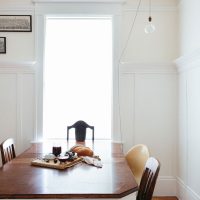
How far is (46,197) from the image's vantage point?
1.54 meters

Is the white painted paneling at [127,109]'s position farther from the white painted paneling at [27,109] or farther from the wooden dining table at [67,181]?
the wooden dining table at [67,181]

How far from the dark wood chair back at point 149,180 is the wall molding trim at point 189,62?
1418 mm

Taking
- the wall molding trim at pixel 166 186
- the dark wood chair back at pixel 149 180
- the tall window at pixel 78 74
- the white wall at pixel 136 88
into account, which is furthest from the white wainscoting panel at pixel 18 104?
the dark wood chair back at pixel 149 180

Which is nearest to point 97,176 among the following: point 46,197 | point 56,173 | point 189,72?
point 56,173

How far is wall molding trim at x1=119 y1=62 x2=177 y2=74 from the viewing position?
3773 millimetres

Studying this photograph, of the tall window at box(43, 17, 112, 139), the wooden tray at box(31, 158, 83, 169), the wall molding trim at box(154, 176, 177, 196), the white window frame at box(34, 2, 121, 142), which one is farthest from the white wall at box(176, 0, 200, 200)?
the wooden tray at box(31, 158, 83, 169)

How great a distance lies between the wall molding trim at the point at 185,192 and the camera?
10.2 feet

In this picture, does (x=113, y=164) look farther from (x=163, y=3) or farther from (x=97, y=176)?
(x=163, y=3)

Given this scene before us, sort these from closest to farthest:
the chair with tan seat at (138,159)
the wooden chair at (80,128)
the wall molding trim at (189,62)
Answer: the chair with tan seat at (138,159) < the wall molding trim at (189,62) < the wooden chair at (80,128)

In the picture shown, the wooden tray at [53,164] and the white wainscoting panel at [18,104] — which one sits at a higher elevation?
the white wainscoting panel at [18,104]

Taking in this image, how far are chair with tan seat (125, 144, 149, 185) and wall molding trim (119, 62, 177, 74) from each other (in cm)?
123

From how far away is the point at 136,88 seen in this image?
382 cm

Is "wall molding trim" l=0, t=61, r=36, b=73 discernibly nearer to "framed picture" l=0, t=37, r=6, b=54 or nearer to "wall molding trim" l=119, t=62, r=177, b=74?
"framed picture" l=0, t=37, r=6, b=54

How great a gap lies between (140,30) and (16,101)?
2.00 m
